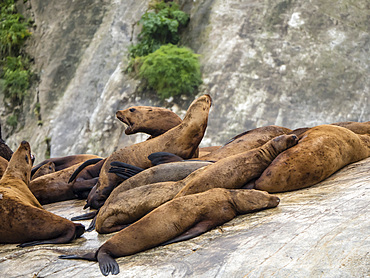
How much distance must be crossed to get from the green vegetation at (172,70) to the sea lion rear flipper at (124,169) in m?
9.03

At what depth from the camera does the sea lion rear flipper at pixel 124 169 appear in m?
5.51

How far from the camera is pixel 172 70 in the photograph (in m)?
14.5

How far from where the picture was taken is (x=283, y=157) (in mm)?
4855

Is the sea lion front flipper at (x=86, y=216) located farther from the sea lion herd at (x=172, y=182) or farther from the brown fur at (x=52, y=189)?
the brown fur at (x=52, y=189)

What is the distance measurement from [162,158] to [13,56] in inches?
686

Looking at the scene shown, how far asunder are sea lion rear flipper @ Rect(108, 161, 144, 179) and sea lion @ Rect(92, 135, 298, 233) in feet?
1.97

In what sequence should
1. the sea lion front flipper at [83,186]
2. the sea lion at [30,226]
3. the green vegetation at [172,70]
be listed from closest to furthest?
1. the sea lion at [30,226]
2. the sea lion front flipper at [83,186]
3. the green vegetation at [172,70]

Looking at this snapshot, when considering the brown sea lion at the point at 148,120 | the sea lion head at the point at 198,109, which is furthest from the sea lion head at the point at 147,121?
the sea lion head at the point at 198,109

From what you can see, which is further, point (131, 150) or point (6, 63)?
point (6, 63)

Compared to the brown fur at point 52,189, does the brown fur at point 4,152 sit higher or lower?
higher

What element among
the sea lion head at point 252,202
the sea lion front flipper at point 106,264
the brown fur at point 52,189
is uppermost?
the sea lion head at point 252,202

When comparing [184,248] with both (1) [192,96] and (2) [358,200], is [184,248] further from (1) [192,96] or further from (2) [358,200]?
(1) [192,96]

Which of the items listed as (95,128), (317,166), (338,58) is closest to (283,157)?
(317,166)

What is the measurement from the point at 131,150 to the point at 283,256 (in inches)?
134
